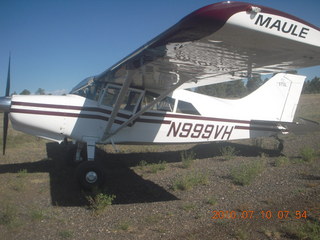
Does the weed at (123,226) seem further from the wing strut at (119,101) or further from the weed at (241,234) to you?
the wing strut at (119,101)

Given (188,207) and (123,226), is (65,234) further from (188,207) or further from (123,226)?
(188,207)

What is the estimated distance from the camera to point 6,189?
15.9 ft

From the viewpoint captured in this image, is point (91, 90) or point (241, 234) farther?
point (91, 90)

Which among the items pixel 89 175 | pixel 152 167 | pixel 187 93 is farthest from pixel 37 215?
pixel 187 93

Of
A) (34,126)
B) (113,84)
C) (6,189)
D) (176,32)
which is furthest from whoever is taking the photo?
(113,84)

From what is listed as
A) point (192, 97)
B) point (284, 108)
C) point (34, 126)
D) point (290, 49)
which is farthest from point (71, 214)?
point (284, 108)

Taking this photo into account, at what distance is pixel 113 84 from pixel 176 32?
3.42m

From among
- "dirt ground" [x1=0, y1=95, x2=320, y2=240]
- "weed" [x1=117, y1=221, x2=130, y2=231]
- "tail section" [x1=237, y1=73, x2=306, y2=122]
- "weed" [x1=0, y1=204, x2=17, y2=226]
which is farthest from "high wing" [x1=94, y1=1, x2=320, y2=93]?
"tail section" [x1=237, y1=73, x2=306, y2=122]

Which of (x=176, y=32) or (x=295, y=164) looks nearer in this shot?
(x=176, y=32)

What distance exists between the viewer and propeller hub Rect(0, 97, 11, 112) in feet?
16.6

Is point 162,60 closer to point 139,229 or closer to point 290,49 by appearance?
point 290,49
